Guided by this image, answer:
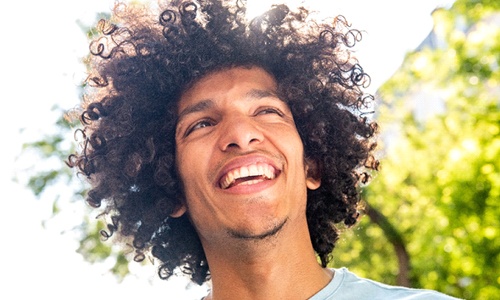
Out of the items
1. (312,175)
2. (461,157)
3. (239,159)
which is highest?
(239,159)

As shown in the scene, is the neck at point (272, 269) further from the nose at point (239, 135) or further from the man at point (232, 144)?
the nose at point (239, 135)

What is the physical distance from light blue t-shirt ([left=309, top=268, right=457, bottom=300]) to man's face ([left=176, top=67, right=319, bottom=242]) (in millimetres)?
378

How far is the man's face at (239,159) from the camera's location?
3.53m

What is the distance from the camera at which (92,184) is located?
448 cm

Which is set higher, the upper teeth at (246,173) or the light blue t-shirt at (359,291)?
the upper teeth at (246,173)

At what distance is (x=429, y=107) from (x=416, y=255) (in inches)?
869

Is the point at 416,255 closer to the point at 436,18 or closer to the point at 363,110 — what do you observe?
the point at 436,18

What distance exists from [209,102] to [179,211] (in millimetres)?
720

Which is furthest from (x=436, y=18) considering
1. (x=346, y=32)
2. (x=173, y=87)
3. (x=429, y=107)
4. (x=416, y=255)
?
(x=429, y=107)

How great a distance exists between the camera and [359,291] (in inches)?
141

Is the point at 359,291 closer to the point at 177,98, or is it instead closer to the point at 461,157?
the point at 177,98

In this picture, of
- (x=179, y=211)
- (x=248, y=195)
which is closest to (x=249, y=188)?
(x=248, y=195)

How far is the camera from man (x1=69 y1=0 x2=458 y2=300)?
361cm

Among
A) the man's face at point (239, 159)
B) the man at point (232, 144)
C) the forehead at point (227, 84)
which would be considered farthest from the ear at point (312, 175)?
the forehead at point (227, 84)
